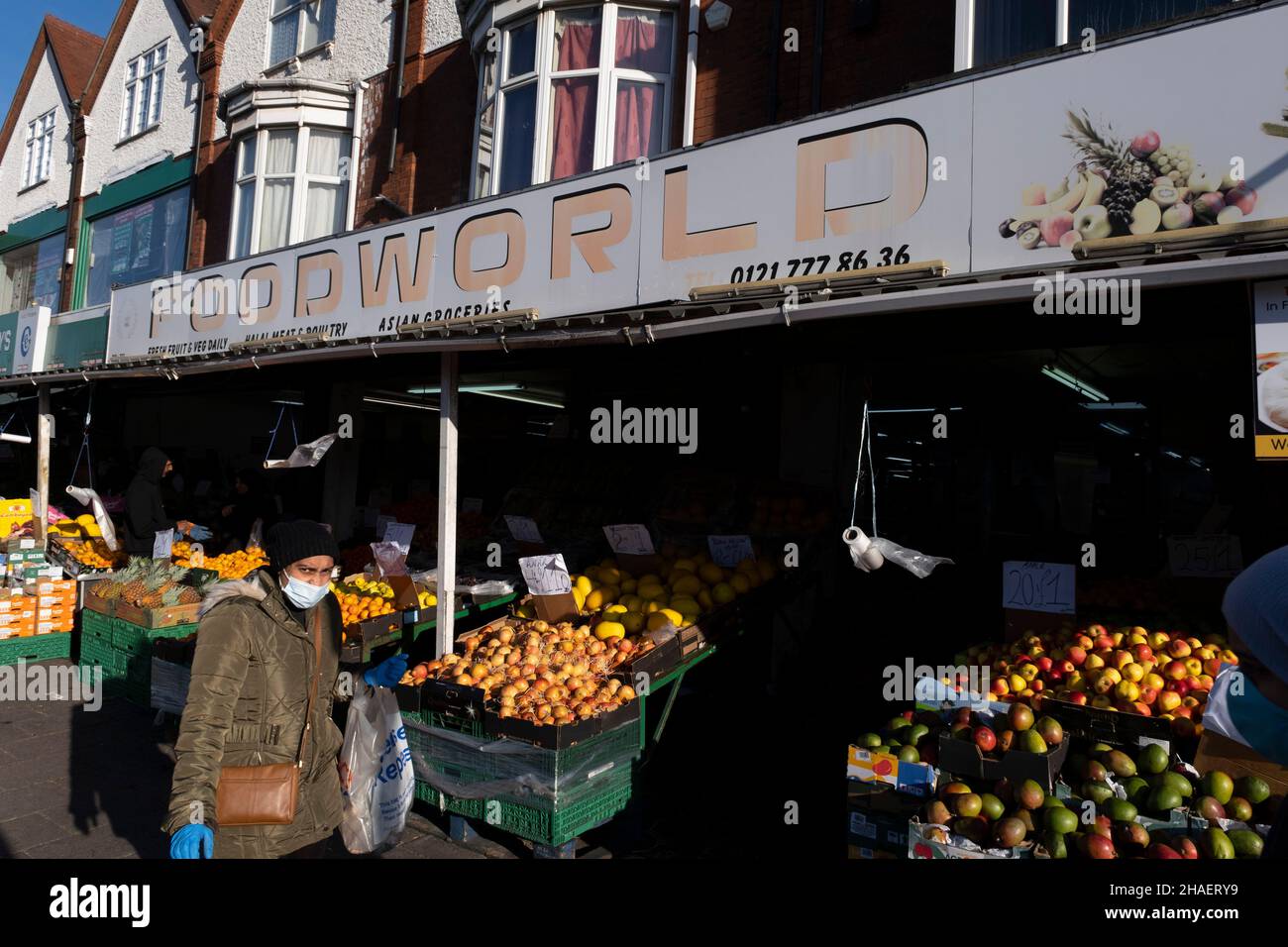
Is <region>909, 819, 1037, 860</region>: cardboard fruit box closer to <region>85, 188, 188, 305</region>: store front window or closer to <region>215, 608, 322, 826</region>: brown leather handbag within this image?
<region>215, 608, 322, 826</region>: brown leather handbag

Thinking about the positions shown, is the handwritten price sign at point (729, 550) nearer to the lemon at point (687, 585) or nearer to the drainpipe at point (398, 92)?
the lemon at point (687, 585)

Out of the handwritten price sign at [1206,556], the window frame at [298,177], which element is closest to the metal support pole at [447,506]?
the handwritten price sign at [1206,556]

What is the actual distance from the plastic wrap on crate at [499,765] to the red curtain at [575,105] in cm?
646

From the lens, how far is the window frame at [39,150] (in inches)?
753

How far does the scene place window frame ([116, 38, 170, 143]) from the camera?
15.8 m

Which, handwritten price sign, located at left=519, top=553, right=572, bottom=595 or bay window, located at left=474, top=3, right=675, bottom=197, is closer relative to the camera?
handwritten price sign, located at left=519, top=553, right=572, bottom=595

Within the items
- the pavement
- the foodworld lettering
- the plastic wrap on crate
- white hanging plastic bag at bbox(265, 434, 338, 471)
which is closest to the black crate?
the plastic wrap on crate

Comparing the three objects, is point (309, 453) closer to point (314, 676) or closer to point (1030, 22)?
point (314, 676)

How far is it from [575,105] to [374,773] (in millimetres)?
7750

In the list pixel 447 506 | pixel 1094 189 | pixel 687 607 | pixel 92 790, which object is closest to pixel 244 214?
pixel 447 506

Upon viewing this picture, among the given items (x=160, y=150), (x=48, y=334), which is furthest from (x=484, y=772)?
(x=160, y=150)

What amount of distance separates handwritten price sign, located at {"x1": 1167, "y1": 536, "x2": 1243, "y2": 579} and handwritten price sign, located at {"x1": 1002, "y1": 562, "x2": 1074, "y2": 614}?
1.21 m
